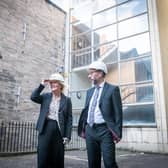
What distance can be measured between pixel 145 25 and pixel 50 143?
852cm

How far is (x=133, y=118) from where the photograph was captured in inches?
356

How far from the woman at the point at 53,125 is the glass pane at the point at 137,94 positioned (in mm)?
6894

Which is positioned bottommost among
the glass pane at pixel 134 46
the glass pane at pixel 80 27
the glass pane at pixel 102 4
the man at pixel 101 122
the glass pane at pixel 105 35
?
the man at pixel 101 122

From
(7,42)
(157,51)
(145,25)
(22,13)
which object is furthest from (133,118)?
(22,13)

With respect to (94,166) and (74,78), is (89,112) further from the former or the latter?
(74,78)

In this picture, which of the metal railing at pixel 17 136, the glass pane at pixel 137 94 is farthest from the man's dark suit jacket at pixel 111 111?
the glass pane at pixel 137 94

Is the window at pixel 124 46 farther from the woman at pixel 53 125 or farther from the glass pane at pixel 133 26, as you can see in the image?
the woman at pixel 53 125

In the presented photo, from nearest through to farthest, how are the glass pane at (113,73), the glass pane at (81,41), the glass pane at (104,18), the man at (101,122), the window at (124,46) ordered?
the man at (101,122) → the window at (124,46) → the glass pane at (113,73) → the glass pane at (104,18) → the glass pane at (81,41)

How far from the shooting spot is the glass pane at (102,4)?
36.2ft

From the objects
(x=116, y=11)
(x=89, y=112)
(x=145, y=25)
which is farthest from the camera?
(x=116, y=11)

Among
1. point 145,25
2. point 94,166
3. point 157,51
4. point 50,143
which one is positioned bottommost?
point 94,166

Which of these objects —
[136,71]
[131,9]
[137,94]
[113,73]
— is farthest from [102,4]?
[137,94]

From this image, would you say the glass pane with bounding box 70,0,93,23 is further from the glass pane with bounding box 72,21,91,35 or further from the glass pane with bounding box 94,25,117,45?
the glass pane with bounding box 94,25,117,45

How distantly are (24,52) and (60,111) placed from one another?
25.9 feet
